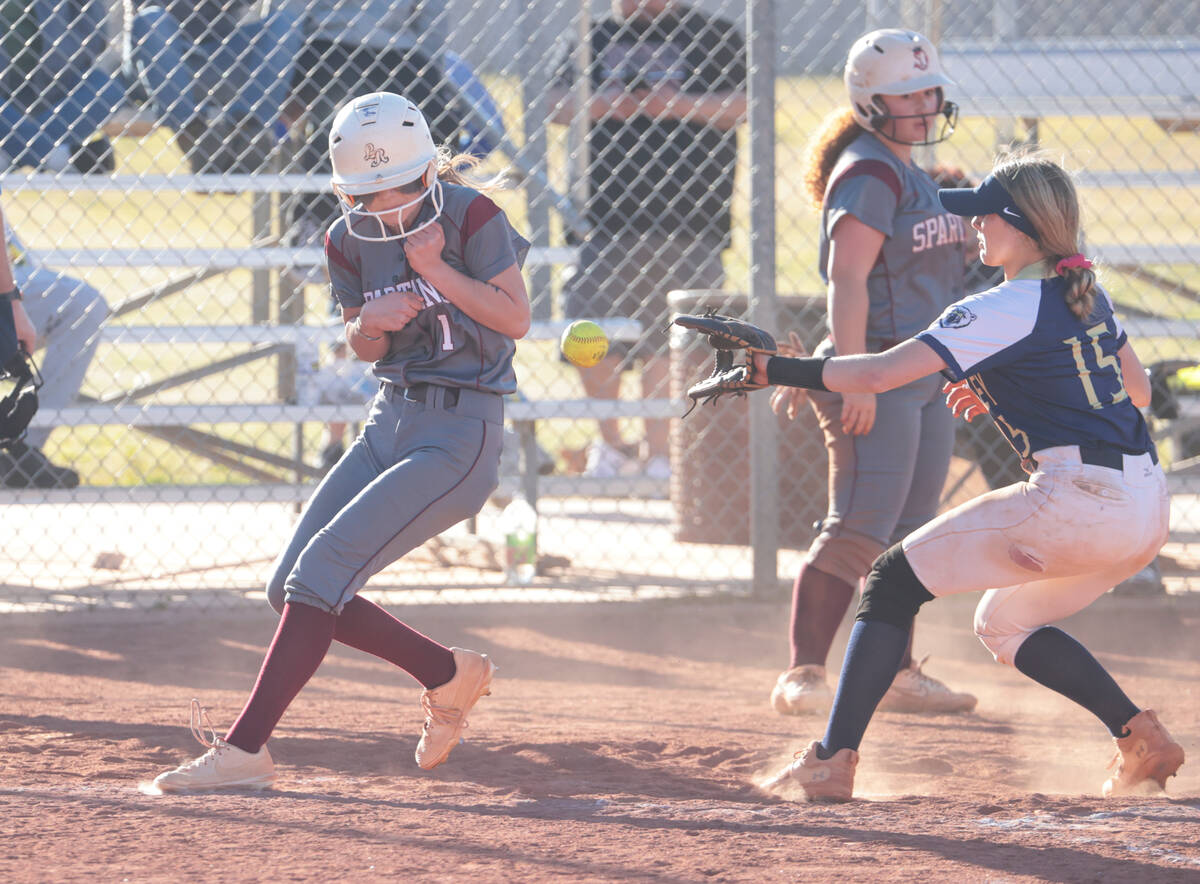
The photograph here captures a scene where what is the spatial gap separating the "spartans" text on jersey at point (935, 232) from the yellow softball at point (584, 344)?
3.54 ft

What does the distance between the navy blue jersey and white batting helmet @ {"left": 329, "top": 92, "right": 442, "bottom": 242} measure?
1260 mm

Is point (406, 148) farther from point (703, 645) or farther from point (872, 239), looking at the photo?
point (703, 645)

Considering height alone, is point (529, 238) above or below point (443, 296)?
above

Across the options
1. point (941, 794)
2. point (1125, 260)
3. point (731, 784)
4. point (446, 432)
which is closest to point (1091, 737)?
point (941, 794)

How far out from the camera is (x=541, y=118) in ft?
22.8

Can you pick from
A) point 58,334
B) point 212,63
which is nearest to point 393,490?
point 58,334

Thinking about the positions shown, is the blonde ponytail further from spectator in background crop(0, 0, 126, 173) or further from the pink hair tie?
spectator in background crop(0, 0, 126, 173)

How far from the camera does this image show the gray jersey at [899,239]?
13.8 ft

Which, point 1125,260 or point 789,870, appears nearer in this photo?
point 789,870

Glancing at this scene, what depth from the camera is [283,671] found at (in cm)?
333

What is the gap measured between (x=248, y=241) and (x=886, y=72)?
9.53 m

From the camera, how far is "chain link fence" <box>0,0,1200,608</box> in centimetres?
620

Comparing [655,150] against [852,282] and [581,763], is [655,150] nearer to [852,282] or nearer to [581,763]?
[852,282]

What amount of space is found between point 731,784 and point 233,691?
6.54ft
